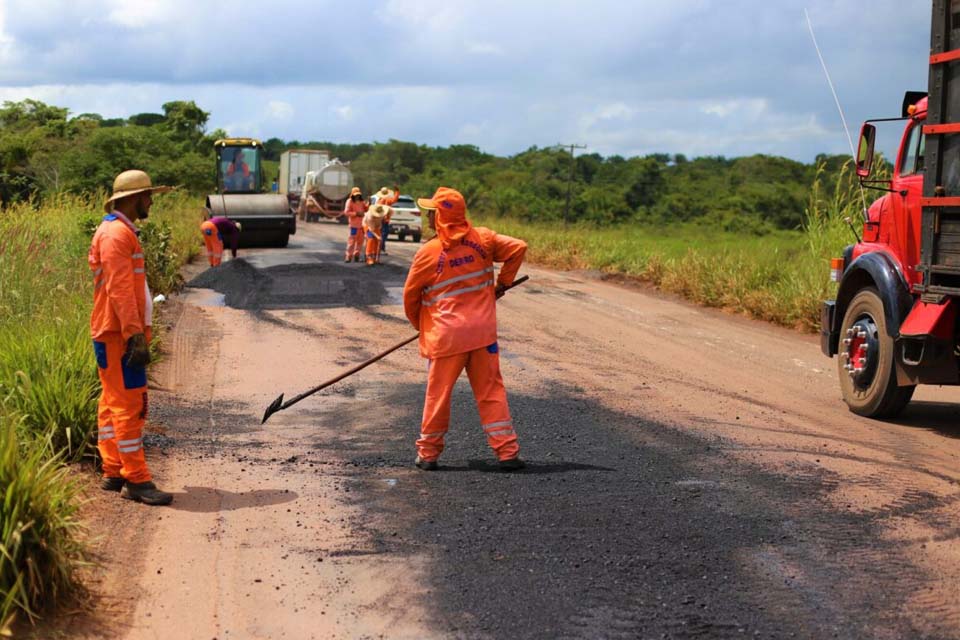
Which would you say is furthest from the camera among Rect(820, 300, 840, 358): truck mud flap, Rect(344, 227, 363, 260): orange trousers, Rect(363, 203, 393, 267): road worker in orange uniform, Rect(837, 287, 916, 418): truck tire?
Rect(344, 227, 363, 260): orange trousers

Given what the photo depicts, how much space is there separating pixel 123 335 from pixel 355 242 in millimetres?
18686

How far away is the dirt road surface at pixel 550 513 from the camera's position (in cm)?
471

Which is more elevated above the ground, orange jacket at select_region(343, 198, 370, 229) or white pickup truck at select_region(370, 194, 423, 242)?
orange jacket at select_region(343, 198, 370, 229)

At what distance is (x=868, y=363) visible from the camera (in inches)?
360

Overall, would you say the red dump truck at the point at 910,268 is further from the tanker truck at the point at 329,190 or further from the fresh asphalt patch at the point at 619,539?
the tanker truck at the point at 329,190

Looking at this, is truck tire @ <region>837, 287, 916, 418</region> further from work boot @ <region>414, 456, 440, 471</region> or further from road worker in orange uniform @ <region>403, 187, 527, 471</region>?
work boot @ <region>414, 456, 440, 471</region>

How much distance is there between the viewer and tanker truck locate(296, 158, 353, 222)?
158 feet

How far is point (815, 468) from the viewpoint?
280 inches

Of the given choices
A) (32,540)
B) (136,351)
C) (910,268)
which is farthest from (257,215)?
Result: (32,540)

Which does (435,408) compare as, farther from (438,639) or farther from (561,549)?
(438,639)

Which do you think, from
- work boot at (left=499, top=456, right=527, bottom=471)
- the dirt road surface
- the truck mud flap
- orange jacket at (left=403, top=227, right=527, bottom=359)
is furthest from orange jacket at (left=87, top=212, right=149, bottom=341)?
the truck mud flap

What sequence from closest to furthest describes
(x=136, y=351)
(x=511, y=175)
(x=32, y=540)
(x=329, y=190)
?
(x=32, y=540) → (x=136, y=351) → (x=329, y=190) → (x=511, y=175)

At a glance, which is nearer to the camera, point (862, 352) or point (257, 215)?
point (862, 352)

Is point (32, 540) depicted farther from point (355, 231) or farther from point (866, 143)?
point (355, 231)
